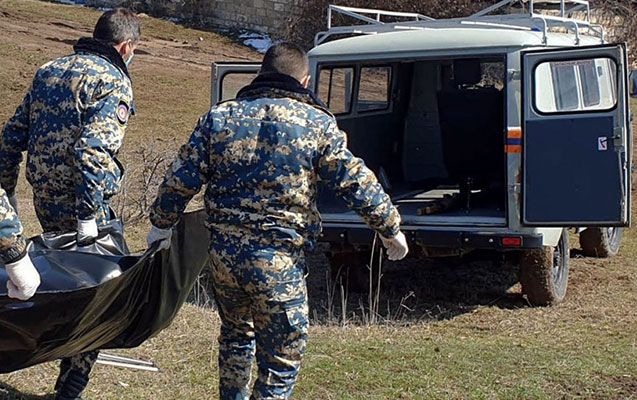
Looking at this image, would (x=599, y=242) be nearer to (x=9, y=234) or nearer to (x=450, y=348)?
(x=450, y=348)

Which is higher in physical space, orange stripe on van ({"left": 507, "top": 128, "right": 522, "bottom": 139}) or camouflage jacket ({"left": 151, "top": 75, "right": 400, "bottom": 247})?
camouflage jacket ({"left": 151, "top": 75, "right": 400, "bottom": 247})

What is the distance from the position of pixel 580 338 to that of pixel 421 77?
3.68 m

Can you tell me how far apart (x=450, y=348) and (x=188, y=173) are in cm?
262

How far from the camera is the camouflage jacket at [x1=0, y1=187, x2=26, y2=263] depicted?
135 inches

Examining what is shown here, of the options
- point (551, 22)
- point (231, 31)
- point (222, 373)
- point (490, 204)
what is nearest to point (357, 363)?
point (222, 373)

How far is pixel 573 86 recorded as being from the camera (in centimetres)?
727

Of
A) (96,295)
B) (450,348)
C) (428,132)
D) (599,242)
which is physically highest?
(96,295)

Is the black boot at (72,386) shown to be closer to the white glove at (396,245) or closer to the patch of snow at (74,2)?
the white glove at (396,245)

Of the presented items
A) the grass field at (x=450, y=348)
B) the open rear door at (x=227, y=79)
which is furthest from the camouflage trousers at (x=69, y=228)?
the open rear door at (x=227, y=79)

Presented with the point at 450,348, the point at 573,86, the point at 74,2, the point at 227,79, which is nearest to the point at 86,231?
the point at 450,348

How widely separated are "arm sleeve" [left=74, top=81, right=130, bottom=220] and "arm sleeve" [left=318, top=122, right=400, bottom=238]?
42.3 inches

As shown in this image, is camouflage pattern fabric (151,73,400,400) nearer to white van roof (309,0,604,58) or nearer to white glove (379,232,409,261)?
white glove (379,232,409,261)

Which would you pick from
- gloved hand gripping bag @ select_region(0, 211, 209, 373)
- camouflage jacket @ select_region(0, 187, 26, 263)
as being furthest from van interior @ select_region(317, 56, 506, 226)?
camouflage jacket @ select_region(0, 187, 26, 263)

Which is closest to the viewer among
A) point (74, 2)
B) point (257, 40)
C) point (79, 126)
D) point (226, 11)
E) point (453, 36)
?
point (79, 126)
